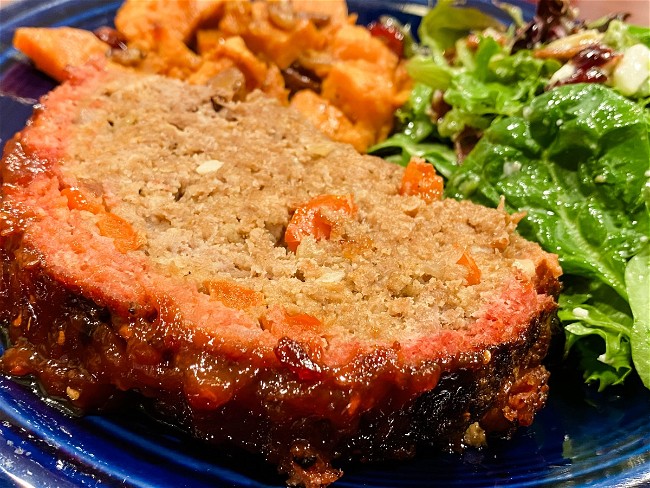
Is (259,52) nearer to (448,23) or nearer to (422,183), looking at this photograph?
(448,23)

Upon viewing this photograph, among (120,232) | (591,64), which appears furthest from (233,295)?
(591,64)

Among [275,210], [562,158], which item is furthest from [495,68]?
[275,210]

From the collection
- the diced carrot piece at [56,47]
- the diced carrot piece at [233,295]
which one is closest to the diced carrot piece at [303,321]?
the diced carrot piece at [233,295]

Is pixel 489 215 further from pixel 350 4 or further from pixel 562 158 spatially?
pixel 350 4

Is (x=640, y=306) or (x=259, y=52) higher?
(x=259, y=52)

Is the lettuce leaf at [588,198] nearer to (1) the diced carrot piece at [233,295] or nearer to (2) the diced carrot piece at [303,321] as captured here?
(2) the diced carrot piece at [303,321]

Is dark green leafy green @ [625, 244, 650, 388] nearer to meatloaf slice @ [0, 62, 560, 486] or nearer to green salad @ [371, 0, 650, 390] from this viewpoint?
green salad @ [371, 0, 650, 390]

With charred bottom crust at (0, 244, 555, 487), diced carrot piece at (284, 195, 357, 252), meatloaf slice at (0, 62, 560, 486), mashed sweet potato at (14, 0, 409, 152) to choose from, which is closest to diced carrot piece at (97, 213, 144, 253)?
meatloaf slice at (0, 62, 560, 486)
